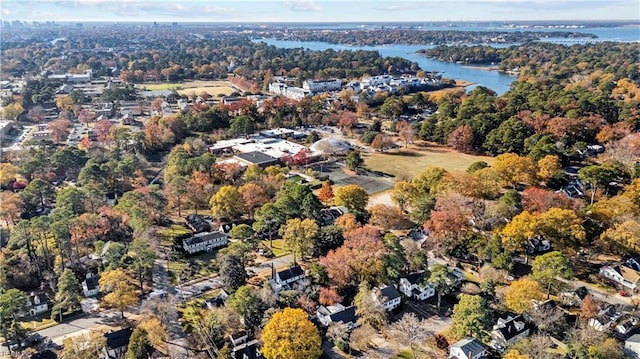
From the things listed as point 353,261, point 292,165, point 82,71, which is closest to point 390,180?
point 292,165

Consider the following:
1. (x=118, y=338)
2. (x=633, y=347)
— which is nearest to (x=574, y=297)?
(x=633, y=347)

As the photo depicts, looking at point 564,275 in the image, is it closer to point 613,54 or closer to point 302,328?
point 302,328

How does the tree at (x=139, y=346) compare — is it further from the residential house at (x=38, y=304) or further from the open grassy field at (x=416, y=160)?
the open grassy field at (x=416, y=160)

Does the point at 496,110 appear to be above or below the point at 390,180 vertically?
above

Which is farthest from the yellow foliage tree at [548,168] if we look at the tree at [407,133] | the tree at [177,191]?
the tree at [177,191]

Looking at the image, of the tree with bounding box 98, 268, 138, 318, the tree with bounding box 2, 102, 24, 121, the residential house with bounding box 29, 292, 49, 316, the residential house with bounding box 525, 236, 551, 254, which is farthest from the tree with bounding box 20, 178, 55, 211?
the residential house with bounding box 525, 236, 551, 254
